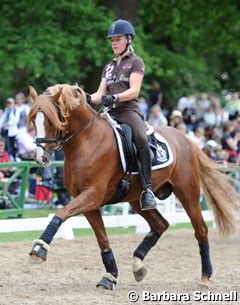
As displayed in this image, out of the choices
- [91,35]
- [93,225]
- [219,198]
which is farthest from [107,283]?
[91,35]

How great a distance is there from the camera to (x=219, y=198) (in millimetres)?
10883

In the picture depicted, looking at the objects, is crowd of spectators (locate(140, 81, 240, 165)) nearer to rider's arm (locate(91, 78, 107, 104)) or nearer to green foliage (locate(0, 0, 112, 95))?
green foliage (locate(0, 0, 112, 95))

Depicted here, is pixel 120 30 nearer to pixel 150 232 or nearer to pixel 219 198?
pixel 150 232

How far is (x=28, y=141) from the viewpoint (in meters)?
19.0

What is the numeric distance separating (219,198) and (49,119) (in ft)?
10.1

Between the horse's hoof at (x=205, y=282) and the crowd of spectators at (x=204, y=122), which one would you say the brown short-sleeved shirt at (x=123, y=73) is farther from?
the crowd of spectators at (x=204, y=122)

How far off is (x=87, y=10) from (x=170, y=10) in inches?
199

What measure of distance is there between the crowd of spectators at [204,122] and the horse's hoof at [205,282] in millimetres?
5844

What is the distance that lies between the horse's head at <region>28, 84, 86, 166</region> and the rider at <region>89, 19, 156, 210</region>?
0.64 meters

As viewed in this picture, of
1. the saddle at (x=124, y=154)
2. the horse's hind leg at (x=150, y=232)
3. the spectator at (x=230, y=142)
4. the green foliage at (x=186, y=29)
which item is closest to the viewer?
the saddle at (x=124, y=154)

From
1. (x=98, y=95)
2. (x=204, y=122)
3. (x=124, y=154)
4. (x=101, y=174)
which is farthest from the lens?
(x=204, y=122)

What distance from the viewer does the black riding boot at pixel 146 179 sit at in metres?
9.56

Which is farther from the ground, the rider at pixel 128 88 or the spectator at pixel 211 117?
the rider at pixel 128 88

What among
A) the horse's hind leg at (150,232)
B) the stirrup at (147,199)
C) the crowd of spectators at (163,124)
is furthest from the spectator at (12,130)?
the stirrup at (147,199)
